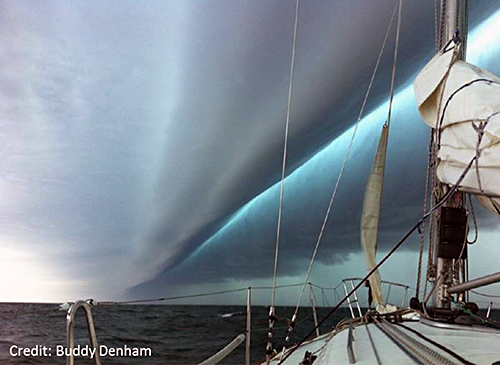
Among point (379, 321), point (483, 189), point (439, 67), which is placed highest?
point (439, 67)

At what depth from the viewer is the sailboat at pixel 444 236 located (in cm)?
318

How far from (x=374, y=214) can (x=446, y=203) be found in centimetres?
108

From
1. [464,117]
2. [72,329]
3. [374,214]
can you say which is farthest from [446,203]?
[72,329]

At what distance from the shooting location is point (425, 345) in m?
3.24

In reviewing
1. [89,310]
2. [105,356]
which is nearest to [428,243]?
[89,310]

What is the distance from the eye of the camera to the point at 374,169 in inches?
241

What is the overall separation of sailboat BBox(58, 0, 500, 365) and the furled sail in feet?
0.04

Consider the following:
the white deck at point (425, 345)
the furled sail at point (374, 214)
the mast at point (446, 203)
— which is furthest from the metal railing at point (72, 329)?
the furled sail at point (374, 214)

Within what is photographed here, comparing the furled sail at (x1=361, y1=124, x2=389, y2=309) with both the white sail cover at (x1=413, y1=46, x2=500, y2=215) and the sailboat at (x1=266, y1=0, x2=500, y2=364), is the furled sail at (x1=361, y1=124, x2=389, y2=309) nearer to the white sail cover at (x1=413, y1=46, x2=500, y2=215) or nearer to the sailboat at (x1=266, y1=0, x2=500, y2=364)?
the sailboat at (x1=266, y1=0, x2=500, y2=364)

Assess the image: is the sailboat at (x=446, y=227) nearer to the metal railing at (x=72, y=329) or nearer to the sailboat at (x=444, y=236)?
the sailboat at (x=444, y=236)

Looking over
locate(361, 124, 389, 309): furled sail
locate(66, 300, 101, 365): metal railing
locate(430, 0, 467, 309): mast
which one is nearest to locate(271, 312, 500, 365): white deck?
locate(430, 0, 467, 309): mast

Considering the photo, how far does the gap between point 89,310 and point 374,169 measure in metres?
4.40

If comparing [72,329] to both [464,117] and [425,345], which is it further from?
[464,117]

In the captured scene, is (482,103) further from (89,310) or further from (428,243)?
(89,310)
